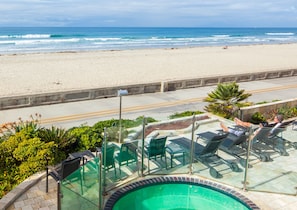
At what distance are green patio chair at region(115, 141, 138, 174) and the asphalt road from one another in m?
5.37

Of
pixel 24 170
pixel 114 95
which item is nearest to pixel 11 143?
pixel 24 170

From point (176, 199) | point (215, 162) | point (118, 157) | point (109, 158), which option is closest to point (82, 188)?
point (109, 158)

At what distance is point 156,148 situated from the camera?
877 cm

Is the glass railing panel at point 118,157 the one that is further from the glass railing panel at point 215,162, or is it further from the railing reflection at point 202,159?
the glass railing panel at point 215,162

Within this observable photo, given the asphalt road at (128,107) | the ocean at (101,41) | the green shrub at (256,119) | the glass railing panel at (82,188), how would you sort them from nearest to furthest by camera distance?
the glass railing panel at (82,188)
the green shrub at (256,119)
the asphalt road at (128,107)
the ocean at (101,41)

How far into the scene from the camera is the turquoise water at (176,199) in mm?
7643

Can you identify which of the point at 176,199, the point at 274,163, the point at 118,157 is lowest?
the point at 176,199

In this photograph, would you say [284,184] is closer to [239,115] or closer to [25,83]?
[239,115]

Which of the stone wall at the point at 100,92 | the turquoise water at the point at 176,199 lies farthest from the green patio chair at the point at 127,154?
the stone wall at the point at 100,92

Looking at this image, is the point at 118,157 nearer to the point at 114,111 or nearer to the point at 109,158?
the point at 109,158

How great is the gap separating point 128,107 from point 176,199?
28.9 feet

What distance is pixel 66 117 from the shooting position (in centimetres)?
1439

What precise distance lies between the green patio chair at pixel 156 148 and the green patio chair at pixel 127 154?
1.10ft

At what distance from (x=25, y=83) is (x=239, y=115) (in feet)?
51.3
